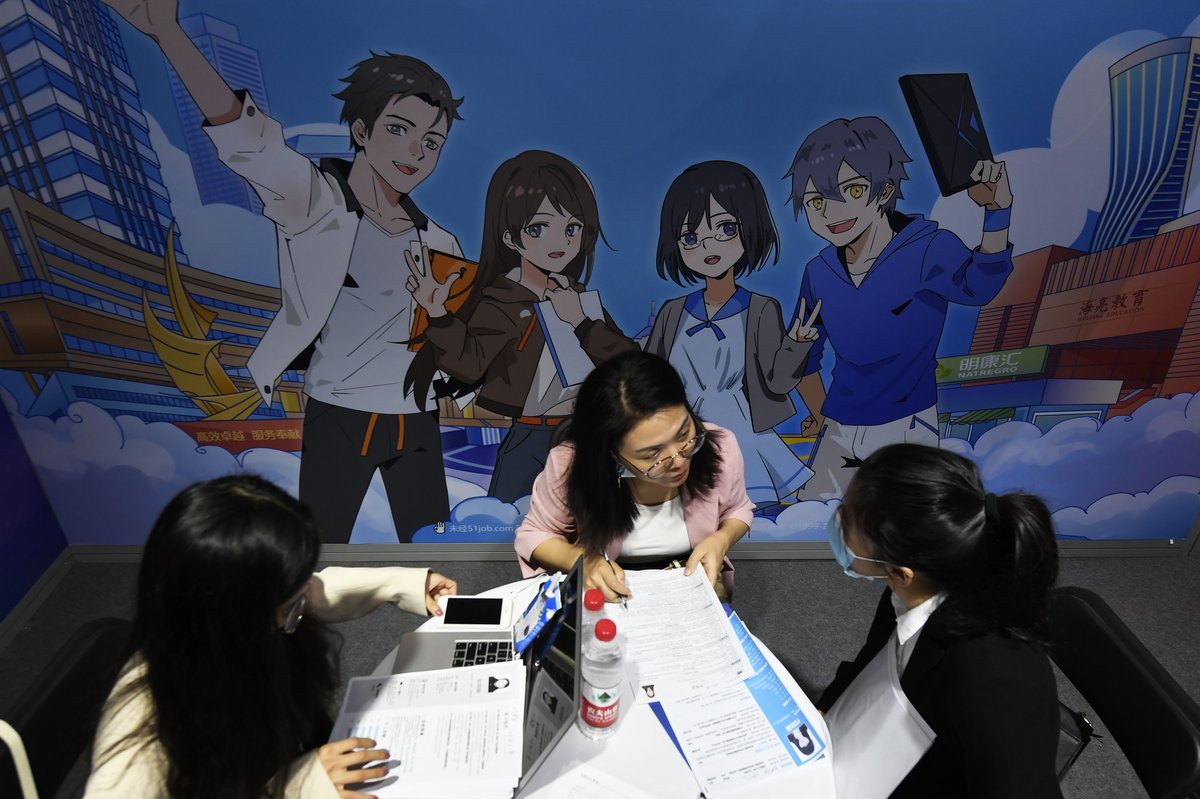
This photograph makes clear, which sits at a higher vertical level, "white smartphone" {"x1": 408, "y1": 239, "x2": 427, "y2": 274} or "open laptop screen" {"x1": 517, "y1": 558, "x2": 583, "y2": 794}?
"white smartphone" {"x1": 408, "y1": 239, "x2": 427, "y2": 274}

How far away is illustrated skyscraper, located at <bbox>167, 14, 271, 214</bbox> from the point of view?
1874 millimetres

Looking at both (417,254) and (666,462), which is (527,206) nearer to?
(417,254)

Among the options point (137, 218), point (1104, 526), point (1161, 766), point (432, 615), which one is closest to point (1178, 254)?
point (1104, 526)

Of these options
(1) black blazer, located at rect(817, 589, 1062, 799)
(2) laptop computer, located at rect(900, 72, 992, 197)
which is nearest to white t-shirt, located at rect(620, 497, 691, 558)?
(1) black blazer, located at rect(817, 589, 1062, 799)

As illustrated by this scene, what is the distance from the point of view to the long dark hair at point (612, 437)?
5.56ft

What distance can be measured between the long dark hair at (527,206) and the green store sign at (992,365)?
138 cm

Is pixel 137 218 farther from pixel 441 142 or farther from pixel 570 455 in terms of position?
pixel 570 455

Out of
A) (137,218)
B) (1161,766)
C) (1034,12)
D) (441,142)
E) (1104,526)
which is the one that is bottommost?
(1104,526)

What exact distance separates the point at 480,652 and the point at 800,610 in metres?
1.71

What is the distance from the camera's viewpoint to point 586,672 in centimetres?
140

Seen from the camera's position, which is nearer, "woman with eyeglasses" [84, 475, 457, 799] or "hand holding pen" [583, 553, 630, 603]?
"woman with eyeglasses" [84, 475, 457, 799]

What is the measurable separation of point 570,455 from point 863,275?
3.99 ft

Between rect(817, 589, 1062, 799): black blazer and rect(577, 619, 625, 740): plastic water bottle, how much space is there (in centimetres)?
61

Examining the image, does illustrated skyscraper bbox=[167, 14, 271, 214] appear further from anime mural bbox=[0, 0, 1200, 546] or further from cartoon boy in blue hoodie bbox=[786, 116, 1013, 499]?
cartoon boy in blue hoodie bbox=[786, 116, 1013, 499]
